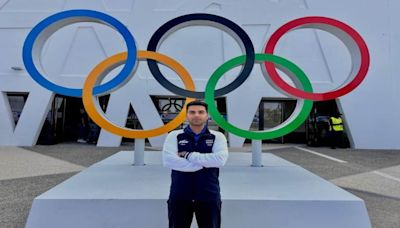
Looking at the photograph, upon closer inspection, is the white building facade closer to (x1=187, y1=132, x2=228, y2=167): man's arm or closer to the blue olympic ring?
the blue olympic ring

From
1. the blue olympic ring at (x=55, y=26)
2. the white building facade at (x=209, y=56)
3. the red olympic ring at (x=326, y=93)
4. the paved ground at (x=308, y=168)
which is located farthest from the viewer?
the white building facade at (x=209, y=56)

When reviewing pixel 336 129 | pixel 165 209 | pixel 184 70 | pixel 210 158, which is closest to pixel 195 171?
pixel 210 158

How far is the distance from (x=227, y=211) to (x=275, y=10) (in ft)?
39.8

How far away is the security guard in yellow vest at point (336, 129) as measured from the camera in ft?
43.2

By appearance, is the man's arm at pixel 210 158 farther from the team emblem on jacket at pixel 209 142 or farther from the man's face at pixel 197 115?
the man's face at pixel 197 115

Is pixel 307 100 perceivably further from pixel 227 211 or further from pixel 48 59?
pixel 48 59

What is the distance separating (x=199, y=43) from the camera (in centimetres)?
1355

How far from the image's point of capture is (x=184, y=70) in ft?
18.8

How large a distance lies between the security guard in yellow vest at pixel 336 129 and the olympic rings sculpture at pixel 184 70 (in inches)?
317

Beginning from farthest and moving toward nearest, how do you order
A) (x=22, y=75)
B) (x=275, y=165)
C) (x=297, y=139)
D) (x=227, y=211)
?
1. (x=297, y=139)
2. (x=22, y=75)
3. (x=275, y=165)
4. (x=227, y=211)

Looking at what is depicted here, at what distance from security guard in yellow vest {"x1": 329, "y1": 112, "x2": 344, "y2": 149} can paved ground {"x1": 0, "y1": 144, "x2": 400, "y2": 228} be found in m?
1.22

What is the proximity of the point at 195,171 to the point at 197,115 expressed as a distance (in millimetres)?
471

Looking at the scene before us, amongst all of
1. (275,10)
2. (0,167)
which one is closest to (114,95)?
(0,167)

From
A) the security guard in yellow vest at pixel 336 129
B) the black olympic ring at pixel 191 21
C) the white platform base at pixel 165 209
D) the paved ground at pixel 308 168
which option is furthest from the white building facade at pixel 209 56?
the white platform base at pixel 165 209
